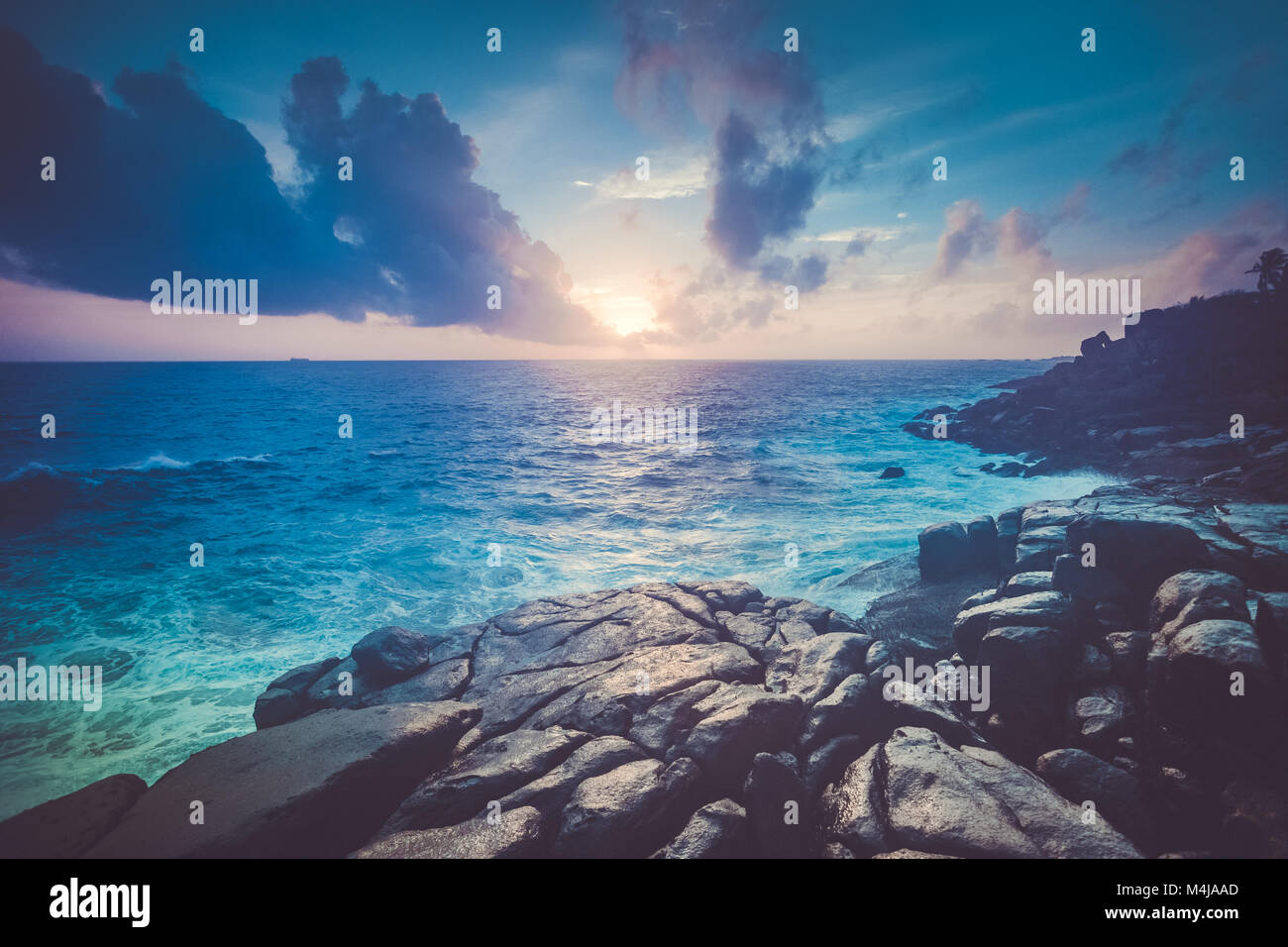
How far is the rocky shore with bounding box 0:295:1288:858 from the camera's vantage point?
17.6ft

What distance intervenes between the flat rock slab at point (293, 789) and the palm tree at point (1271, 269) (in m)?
70.2

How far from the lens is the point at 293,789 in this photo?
5922 mm

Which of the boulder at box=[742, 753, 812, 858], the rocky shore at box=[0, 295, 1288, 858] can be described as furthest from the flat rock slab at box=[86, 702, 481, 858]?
the boulder at box=[742, 753, 812, 858]

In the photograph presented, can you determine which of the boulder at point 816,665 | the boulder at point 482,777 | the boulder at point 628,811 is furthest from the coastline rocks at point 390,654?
the boulder at point 816,665

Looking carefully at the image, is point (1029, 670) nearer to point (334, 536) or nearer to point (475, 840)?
point (475, 840)

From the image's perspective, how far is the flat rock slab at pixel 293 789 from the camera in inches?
214

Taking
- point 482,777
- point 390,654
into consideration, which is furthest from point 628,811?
point 390,654

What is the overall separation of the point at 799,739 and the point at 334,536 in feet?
78.3

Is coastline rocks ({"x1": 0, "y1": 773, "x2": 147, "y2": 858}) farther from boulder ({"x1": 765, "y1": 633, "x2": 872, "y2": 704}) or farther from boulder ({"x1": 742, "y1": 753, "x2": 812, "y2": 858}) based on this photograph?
boulder ({"x1": 765, "y1": 633, "x2": 872, "y2": 704})

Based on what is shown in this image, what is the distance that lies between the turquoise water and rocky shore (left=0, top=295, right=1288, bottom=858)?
4361 millimetres

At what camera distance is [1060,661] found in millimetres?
7344

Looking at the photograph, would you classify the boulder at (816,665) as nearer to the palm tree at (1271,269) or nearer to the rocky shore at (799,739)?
the rocky shore at (799,739)
